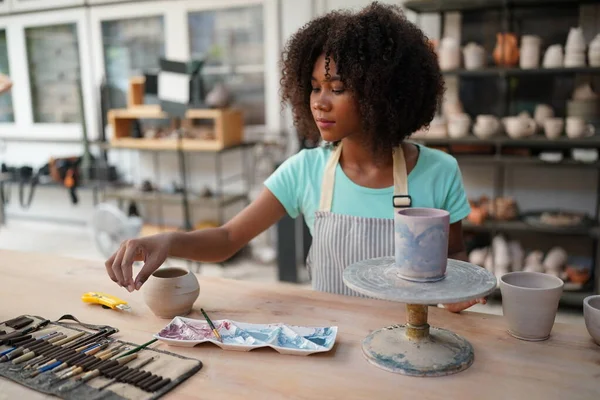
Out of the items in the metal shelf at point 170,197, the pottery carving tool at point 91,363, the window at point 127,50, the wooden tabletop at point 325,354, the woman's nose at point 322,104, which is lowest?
the metal shelf at point 170,197

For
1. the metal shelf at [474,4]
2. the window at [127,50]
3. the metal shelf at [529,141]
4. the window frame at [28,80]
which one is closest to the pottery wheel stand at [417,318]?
the metal shelf at [529,141]

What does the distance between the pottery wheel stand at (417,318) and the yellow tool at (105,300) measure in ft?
1.99

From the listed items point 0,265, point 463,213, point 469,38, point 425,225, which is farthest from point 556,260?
→ point 0,265

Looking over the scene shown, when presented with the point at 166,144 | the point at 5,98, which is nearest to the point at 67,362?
the point at 166,144

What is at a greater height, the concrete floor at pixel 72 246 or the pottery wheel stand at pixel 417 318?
the pottery wheel stand at pixel 417 318

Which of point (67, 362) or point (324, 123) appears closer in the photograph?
point (67, 362)

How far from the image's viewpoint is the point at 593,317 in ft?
3.68

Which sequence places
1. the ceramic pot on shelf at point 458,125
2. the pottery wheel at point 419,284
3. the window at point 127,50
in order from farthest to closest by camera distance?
the window at point 127,50 → the ceramic pot on shelf at point 458,125 → the pottery wheel at point 419,284

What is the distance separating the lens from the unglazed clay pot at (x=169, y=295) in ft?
4.16

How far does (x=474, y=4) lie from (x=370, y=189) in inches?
97.1

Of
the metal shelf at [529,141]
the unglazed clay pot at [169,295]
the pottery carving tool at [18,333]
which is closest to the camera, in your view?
the pottery carving tool at [18,333]

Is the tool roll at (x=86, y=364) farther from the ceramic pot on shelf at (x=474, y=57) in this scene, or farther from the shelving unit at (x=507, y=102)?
the ceramic pot on shelf at (x=474, y=57)

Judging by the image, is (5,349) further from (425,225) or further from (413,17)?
(413,17)

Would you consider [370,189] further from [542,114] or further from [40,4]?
[40,4]
